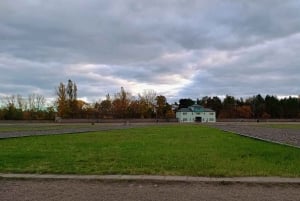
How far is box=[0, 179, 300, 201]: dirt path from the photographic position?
290 inches

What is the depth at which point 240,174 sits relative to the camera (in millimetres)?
9594

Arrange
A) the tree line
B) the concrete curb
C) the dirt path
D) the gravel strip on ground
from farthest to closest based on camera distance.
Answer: the tree line < the gravel strip on ground < the concrete curb < the dirt path

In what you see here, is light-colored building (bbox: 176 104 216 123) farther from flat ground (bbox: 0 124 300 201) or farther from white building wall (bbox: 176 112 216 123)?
flat ground (bbox: 0 124 300 201)

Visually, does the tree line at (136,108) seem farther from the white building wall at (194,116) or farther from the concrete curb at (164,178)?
the concrete curb at (164,178)

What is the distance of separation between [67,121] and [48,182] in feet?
349

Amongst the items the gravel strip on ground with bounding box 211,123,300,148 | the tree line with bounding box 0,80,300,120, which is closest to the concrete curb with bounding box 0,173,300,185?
the gravel strip on ground with bounding box 211,123,300,148

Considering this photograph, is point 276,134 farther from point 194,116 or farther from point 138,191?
point 194,116

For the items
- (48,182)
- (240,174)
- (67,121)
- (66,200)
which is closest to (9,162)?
(48,182)

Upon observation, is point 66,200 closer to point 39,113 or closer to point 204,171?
point 204,171

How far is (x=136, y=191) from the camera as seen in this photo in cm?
797

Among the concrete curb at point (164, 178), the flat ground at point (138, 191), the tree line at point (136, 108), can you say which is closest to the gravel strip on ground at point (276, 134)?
the concrete curb at point (164, 178)

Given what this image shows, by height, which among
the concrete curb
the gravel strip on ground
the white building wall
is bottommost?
the concrete curb

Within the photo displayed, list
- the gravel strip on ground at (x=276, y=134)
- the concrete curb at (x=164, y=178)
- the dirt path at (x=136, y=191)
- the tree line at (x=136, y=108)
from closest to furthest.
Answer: the dirt path at (x=136, y=191)
the concrete curb at (x=164, y=178)
the gravel strip on ground at (x=276, y=134)
the tree line at (x=136, y=108)

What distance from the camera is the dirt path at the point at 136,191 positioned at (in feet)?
24.1
